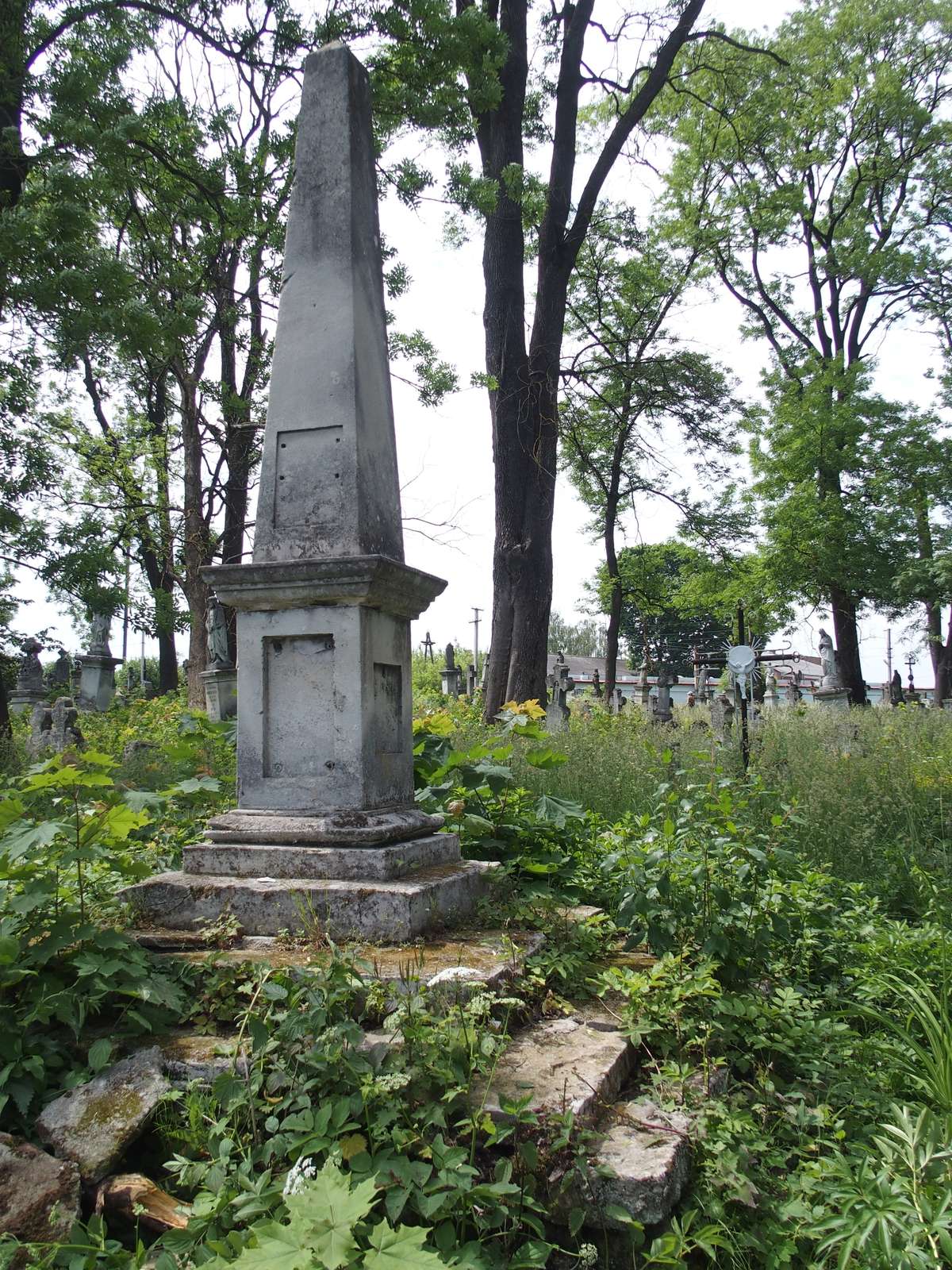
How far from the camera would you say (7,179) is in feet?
32.0

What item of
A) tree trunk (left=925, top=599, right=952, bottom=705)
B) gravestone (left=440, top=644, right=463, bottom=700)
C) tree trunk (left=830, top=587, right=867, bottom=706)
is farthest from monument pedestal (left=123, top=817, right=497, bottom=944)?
tree trunk (left=925, top=599, right=952, bottom=705)

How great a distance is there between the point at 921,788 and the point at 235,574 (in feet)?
15.9

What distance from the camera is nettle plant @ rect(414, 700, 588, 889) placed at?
4129 mm

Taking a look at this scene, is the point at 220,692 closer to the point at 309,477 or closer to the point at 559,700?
the point at 559,700

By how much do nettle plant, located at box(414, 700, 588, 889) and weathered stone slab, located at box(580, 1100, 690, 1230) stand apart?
1.64 metres

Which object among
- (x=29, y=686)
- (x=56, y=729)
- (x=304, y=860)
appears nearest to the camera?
(x=304, y=860)

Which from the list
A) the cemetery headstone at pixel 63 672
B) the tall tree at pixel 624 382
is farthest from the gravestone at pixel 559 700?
the cemetery headstone at pixel 63 672

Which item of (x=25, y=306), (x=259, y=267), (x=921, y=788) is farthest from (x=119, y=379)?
(x=921, y=788)

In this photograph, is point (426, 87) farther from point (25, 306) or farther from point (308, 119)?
point (308, 119)

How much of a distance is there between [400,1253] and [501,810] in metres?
2.91

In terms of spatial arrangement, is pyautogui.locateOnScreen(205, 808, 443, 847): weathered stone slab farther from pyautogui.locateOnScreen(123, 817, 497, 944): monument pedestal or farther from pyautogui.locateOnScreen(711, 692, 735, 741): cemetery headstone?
pyautogui.locateOnScreen(711, 692, 735, 741): cemetery headstone

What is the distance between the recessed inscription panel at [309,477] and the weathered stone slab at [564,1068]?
2.24 m

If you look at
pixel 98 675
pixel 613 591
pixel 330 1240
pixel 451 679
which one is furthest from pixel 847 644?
pixel 330 1240

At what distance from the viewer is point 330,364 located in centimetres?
381
